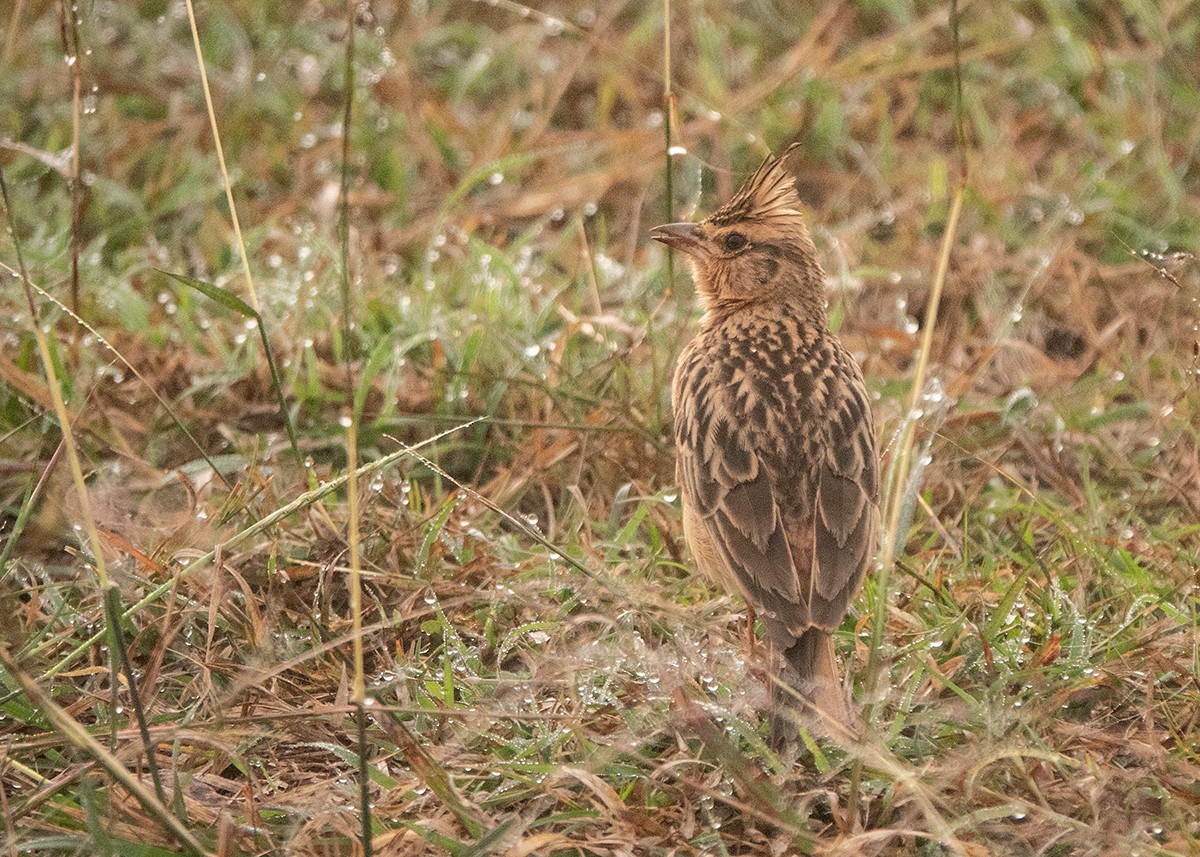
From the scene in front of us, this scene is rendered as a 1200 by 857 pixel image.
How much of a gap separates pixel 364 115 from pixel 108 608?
3.98 metres

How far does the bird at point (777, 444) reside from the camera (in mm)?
3410

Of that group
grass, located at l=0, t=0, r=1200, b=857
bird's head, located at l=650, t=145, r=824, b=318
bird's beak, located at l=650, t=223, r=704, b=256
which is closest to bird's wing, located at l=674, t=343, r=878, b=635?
grass, located at l=0, t=0, r=1200, b=857

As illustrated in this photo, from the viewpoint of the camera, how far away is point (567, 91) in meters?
7.03

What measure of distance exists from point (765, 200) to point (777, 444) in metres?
0.96

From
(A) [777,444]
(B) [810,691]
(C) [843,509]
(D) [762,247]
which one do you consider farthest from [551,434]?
(B) [810,691]

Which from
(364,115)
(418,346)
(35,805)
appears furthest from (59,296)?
(35,805)

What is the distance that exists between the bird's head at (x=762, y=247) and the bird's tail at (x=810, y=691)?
125cm

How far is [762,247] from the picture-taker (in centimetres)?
438

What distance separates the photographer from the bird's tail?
10.7ft

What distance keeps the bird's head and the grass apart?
0.58 feet

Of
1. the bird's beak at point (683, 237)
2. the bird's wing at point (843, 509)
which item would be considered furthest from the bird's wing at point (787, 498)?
the bird's beak at point (683, 237)

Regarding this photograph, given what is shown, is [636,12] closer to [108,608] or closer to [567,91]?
[567,91]

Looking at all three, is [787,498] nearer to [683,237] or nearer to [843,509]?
[843,509]

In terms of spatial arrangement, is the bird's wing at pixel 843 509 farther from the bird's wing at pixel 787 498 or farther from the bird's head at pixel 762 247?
the bird's head at pixel 762 247
